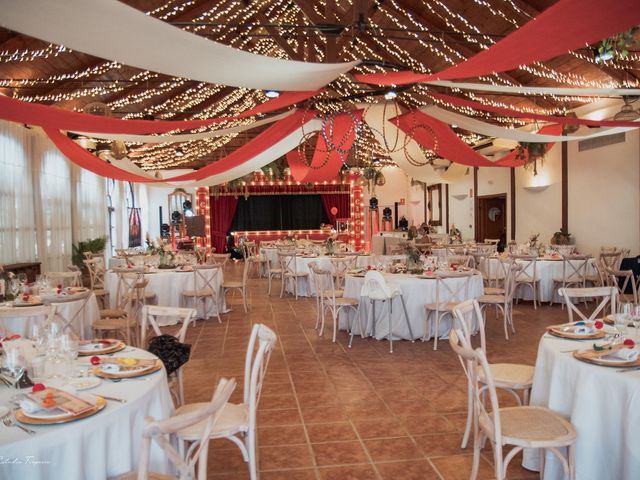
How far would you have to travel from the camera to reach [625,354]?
2.63 metres

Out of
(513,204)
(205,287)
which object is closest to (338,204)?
(513,204)

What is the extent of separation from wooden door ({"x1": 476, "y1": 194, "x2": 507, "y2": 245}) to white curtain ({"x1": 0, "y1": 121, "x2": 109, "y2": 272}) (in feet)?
34.3

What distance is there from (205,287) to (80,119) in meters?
3.49

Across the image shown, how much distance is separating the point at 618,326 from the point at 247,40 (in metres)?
9.19

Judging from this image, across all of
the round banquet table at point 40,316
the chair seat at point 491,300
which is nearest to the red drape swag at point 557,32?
the chair seat at point 491,300

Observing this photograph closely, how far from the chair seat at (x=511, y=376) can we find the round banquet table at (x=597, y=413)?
0.29 meters

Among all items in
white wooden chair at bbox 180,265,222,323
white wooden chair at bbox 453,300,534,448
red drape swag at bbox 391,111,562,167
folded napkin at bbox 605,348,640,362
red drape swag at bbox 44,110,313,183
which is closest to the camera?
folded napkin at bbox 605,348,640,362

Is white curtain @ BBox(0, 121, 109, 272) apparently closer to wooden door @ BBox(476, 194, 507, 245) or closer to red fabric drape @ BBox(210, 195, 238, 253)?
red fabric drape @ BBox(210, 195, 238, 253)

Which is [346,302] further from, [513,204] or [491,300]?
[513,204]

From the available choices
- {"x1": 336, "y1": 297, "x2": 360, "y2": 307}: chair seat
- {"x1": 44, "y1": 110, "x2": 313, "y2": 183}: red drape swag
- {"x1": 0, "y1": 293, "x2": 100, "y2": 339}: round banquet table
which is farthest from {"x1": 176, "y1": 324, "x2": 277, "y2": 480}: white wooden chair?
{"x1": 44, "y1": 110, "x2": 313, "y2": 183}: red drape swag

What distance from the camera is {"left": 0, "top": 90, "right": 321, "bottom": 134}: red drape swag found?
4.18 m

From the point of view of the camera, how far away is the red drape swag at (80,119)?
418 cm

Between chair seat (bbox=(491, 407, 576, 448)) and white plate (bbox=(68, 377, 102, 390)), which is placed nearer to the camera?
white plate (bbox=(68, 377, 102, 390))

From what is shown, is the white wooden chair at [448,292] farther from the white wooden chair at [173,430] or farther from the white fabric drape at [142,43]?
the white wooden chair at [173,430]
